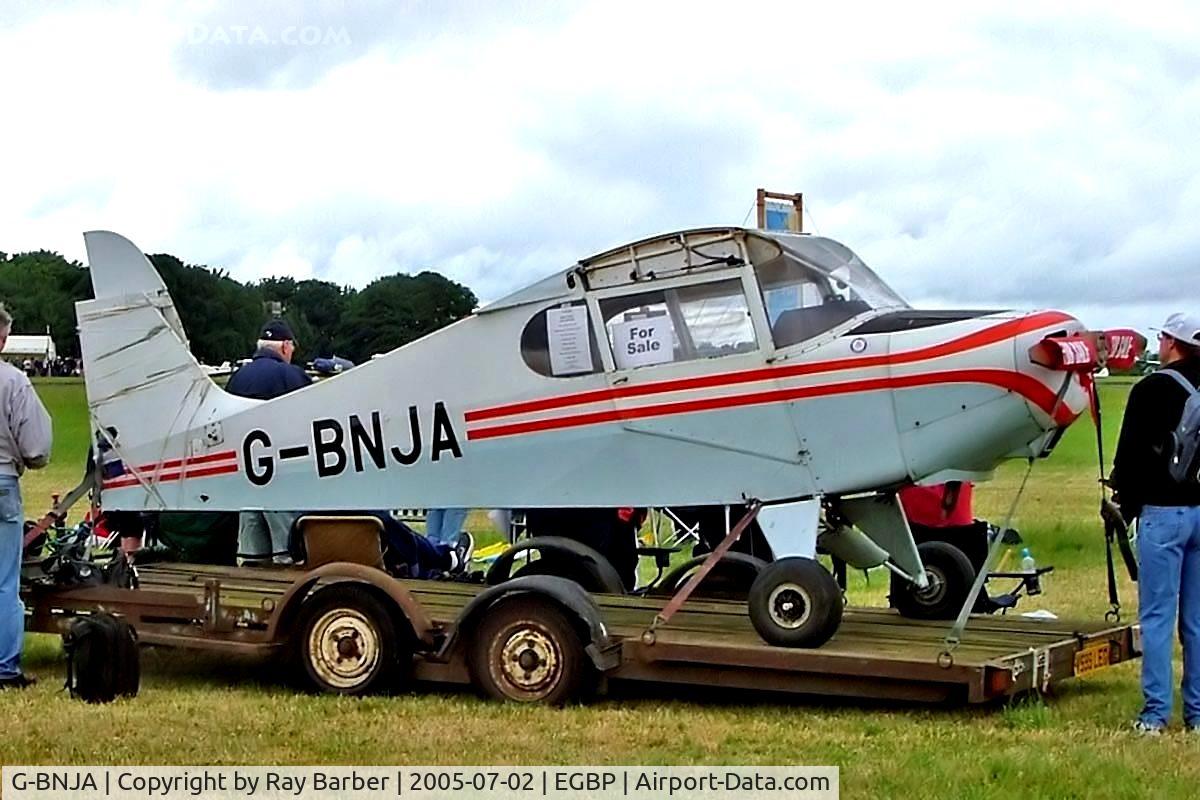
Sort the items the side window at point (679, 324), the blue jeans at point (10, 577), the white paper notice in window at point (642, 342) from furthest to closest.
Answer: the blue jeans at point (10, 577), the white paper notice in window at point (642, 342), the side window at point (679, 324)

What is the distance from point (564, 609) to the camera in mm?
7676

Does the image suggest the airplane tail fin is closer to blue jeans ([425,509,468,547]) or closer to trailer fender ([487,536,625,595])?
trailer fender ([487,536,625,595])

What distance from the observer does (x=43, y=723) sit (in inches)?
283

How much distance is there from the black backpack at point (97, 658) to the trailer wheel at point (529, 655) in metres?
1.81

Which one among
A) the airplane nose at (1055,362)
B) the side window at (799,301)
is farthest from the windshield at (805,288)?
the airplane nose at (1055,362)

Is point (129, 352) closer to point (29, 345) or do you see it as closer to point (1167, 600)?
point (1167, 600)

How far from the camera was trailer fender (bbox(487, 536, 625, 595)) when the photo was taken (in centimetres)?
956

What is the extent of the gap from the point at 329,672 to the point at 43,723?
151cm

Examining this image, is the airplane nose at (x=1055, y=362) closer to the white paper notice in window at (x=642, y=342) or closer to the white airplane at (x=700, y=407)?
the white airplane at (x=700, y=407)

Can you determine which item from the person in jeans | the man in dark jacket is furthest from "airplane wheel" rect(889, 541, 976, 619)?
the person in jeans

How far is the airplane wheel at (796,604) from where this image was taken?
292 inches

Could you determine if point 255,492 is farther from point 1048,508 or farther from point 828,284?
point 1048,508

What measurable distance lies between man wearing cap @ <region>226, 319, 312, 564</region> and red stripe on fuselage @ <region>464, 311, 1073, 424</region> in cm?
231

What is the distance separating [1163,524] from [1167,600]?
1.19ft
